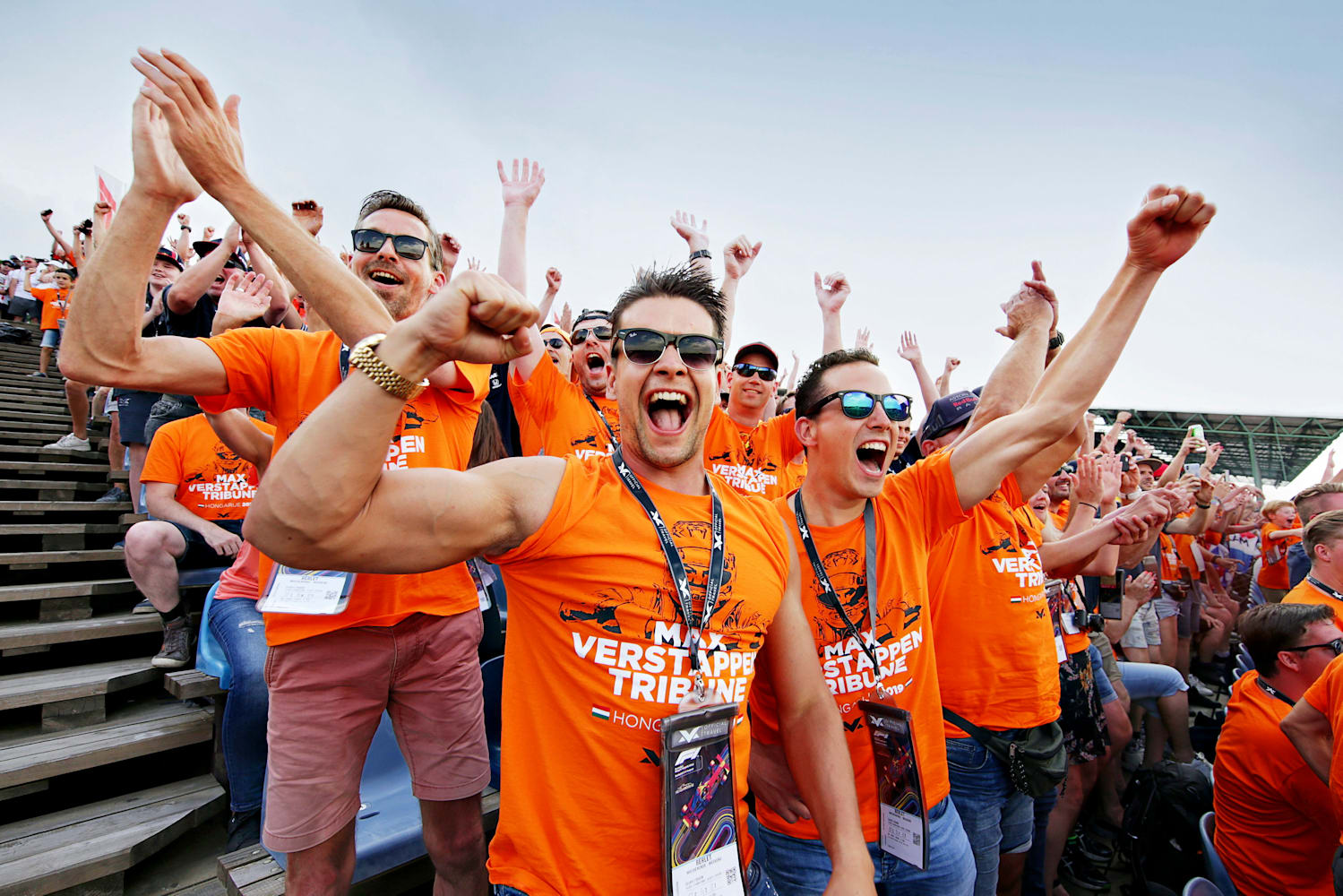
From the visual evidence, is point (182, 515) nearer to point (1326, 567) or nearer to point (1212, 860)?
point (1212, 860)

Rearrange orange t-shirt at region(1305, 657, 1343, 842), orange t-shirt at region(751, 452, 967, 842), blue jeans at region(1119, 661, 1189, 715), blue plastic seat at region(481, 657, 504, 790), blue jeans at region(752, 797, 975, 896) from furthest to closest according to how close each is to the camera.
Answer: blue jeans at region(1119, 661, 1189, 715) < blue plastic seat at region(481, 657, 504, 790) < orange t-shirt at region(1305, 657, 1343, 842) < orange t-shirt at region(751, 452, 967, 842) < blue jeans at region(752, 797, 975, 896)

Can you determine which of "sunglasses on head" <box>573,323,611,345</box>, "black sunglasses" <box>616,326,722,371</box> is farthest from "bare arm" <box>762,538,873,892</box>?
"sunglasses on head" <box>573,323,611,345</box>

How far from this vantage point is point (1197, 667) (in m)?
9.63

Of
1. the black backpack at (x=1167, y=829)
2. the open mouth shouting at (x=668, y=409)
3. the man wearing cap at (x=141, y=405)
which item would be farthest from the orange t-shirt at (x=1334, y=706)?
the man wearing cap at (x=141, y=405)

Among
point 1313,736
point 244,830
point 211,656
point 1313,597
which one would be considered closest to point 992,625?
point 1313,736

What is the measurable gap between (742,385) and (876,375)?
2.27m

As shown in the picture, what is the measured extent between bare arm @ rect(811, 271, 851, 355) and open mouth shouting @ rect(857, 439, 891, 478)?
2900 millimetres

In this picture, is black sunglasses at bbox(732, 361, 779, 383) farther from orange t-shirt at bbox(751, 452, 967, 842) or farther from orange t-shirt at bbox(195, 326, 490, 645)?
orange t-shirt at bbox(195, 326, 490, 645)

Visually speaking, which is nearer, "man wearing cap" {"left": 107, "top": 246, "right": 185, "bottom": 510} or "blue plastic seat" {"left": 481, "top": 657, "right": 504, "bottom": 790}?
"blue plastic seat" {"left": 481, "top": 657, "right": 504, "bottom": 790}

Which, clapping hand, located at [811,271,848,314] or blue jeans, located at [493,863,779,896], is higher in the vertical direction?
clapping hand, located at [811,271,848,314]

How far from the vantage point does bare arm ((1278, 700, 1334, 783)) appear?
323 centimetres

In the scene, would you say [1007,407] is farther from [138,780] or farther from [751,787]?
[138,780]

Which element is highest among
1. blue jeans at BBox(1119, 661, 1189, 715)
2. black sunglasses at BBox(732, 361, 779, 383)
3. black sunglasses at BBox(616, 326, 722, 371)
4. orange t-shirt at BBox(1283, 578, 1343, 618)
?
black sunglasses at BBox(732, 361, 779, 383)

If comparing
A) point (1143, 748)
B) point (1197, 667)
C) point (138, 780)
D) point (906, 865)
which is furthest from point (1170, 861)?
point (1197, 667)
